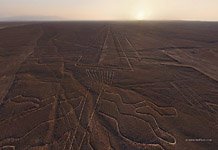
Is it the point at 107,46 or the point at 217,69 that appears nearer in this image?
the point at 217,69

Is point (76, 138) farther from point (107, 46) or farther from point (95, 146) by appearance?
point (107, 46)

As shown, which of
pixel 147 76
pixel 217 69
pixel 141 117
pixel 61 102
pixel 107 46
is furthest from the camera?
pixel 107 46

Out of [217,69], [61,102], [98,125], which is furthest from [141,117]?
[217,69]

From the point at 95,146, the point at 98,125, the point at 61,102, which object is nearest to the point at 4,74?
the point at 61,102

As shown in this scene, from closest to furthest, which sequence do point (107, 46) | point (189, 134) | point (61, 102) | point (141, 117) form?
1. point (189, 134)
2. point (141, 117)
3. point (61, 102)
4. point (107, 46)

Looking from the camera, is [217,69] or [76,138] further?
[217,69]

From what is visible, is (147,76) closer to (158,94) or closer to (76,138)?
(158,94)
